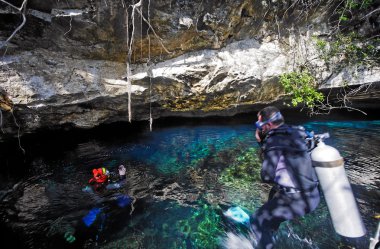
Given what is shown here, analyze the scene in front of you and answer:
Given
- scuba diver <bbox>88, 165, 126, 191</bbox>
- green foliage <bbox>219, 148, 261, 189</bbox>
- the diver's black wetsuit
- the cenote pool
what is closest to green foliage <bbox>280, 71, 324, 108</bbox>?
the cenote pool

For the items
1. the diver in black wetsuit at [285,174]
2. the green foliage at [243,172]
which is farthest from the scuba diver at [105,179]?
the diver in black wetsuit at [285,174]

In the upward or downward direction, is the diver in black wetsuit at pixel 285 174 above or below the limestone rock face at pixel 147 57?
below

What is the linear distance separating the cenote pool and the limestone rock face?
3.20ft

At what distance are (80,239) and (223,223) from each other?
1.99 m

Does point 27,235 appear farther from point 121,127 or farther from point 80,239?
point 121,127

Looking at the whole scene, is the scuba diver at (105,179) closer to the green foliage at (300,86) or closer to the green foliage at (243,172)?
the green foliage at (243,172)

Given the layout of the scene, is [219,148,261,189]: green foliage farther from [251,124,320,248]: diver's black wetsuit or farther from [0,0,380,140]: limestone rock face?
[251,124,320,248]: diver's black wetsuit

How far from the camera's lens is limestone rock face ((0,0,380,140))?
470cm

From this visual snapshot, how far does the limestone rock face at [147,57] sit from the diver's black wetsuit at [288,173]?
3299 mm

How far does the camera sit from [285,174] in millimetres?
2654

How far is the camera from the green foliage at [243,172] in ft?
15.6

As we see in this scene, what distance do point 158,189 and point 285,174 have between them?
2688 mm

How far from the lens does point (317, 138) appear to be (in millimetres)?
2900

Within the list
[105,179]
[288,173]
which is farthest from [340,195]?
[105,179]
